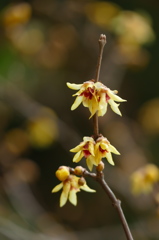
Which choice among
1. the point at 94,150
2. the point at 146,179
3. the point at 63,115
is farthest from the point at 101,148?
the point at 63,115

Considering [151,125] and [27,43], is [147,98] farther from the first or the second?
[27,43]

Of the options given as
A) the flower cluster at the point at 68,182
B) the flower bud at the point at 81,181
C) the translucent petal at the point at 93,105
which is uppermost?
the translucent petal at the point at 93,105

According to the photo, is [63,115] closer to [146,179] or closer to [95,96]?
[146,179]

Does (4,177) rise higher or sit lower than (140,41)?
lower

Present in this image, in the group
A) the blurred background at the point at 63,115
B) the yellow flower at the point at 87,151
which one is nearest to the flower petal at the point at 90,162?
the yellow flower at the point at 87,151

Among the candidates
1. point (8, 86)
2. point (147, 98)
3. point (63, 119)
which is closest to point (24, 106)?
point (8, 86)

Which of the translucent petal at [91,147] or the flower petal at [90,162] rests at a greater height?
the translucent petal at [91,147]

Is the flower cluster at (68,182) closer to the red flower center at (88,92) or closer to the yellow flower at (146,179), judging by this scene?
the red flower center at (88,92)

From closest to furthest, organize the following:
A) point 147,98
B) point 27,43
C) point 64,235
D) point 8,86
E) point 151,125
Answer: point 64,235 → point 8,86 → point 27,43 → point 151,125 → point 147,98
